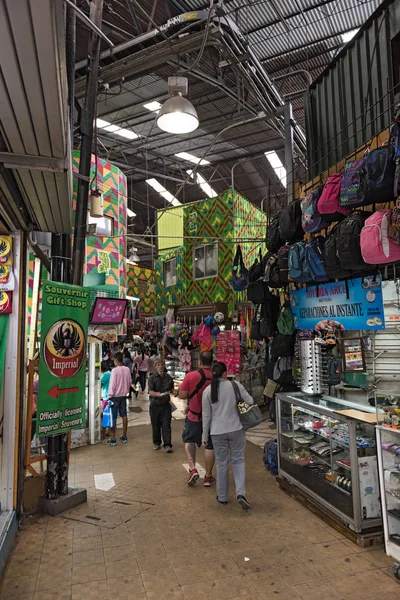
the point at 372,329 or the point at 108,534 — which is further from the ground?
the point at 372,329

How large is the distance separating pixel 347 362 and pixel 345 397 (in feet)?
2.41

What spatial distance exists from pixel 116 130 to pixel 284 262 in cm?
805

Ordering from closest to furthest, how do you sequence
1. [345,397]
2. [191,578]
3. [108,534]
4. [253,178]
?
1. [191,578]
2. [108,534]
3. [345,397]
4. [253,178]

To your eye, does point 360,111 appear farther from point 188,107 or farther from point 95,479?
point 95,479

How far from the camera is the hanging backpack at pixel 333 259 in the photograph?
15.8ft

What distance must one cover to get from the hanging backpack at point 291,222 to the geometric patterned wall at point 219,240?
490cm

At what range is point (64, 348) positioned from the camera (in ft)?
17.0

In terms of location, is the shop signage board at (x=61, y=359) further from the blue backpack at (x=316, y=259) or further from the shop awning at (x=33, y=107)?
the blue backpack at (x=316, y=259)

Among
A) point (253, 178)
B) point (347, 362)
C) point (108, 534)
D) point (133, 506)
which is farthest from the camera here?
point (253, 178)

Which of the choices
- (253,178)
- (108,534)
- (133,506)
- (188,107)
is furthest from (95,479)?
(253,178)

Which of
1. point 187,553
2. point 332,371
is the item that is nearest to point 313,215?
point 332,371

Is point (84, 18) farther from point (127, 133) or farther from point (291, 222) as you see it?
point (127, 133)

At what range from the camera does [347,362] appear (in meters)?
5.72

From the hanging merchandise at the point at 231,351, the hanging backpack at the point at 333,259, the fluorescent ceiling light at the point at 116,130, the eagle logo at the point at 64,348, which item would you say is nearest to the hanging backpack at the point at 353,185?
the hanging backpack at the point at 333,259
